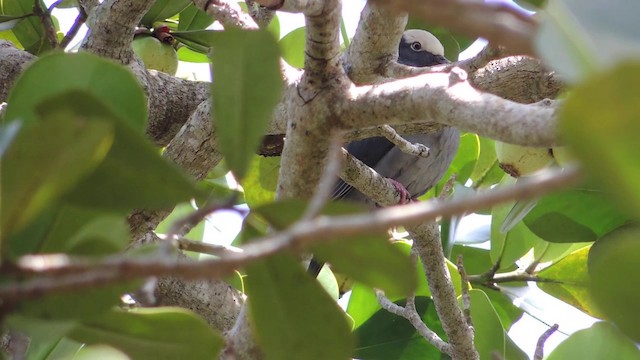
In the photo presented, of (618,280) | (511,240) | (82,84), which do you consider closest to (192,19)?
(511,240)

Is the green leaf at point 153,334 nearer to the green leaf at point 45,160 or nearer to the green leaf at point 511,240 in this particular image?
the green leaf at point 45,160

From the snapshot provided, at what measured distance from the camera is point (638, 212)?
1.41 ft

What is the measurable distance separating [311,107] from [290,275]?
0.39 m

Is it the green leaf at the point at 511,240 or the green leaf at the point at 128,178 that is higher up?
the green leaf at the point at 128,178

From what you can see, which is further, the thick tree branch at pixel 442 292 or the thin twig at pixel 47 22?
the thin twig at pixel 47 22

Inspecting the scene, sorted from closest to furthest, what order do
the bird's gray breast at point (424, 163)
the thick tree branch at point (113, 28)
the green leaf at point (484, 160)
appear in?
the thick tree branch at point (113, 28)
the green leaf at point (484, 160)
the bird's gray breast at point (424, 163)

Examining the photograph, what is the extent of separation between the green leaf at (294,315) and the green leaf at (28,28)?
64.7 inches

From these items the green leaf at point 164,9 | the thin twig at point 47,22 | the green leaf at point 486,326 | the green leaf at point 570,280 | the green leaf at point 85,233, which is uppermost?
the green leaf at point 85,233

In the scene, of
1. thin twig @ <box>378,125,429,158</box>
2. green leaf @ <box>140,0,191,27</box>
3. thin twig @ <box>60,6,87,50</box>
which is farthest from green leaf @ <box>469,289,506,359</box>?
thin twig @ <box>60,6,87,50</box>

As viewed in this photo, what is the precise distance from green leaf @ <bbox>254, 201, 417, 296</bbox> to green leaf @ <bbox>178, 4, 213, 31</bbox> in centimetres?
170

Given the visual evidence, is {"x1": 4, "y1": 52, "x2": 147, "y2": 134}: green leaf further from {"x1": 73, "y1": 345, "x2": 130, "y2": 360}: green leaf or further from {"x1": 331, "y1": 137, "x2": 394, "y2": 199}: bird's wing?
{"x1": 331, "y1": 137, "x2": 394, "y2": 199}: bird's wing

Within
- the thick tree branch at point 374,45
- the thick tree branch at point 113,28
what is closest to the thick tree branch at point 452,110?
the thick tree branch at point 374,45

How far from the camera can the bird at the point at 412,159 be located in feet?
9.11

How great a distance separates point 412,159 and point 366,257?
2.43m
